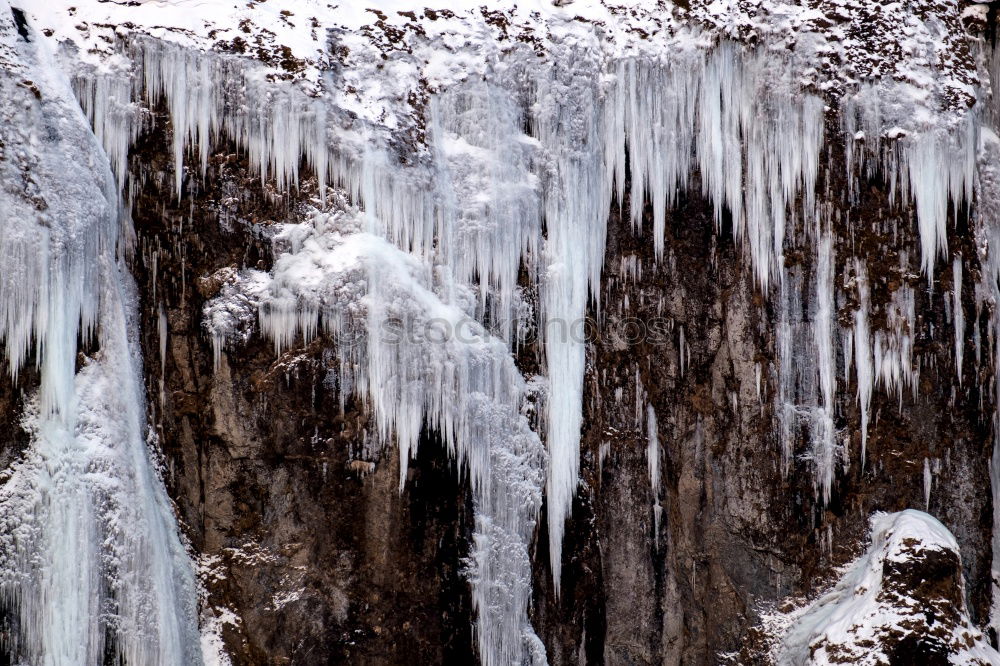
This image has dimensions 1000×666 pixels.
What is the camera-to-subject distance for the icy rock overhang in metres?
5.94

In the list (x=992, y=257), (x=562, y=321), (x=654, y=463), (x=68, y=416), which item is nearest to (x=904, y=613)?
(x=654, y=463)

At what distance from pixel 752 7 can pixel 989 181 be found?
229 centimetres

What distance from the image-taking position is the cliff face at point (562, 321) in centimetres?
611

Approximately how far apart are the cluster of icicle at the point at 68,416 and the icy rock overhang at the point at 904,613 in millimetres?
4325

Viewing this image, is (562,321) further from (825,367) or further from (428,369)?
(825,367)

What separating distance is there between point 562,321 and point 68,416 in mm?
3299

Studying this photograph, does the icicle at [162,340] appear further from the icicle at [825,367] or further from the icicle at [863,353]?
the icicle at [863,353]

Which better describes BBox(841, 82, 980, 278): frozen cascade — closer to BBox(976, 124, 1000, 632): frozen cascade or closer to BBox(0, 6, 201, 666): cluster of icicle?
BBox(976, 124, 1000, 632): frozen cascade

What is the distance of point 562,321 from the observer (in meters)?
6.64

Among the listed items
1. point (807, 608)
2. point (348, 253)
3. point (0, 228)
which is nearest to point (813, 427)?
point (807, 608)

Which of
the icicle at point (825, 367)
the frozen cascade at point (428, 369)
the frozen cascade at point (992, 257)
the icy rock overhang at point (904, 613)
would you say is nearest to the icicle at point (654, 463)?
the frozen cascade at point (428, 369)

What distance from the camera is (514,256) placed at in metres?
6.59

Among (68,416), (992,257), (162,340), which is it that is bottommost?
(68,416)

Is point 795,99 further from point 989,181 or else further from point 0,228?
point 0,228
